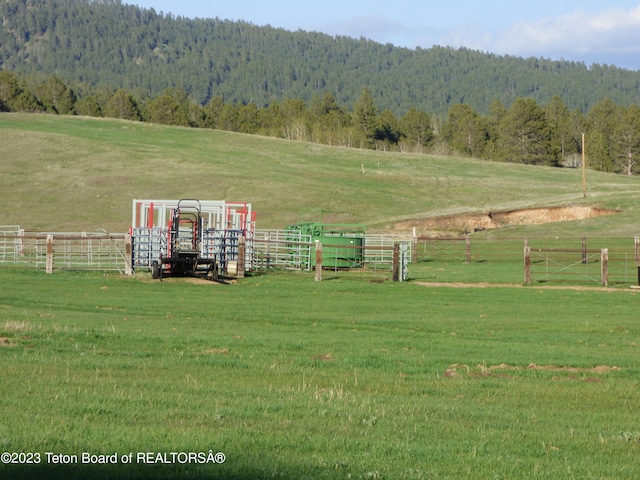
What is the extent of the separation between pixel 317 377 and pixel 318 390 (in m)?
1.12

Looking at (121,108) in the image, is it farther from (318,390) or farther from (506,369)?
(318,390)

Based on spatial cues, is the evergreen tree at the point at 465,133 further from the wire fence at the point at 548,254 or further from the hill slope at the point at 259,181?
the wire fence at the point at 548,254

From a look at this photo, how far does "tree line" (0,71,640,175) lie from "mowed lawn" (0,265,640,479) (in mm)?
108139

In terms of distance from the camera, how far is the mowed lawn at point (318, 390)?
668 cm

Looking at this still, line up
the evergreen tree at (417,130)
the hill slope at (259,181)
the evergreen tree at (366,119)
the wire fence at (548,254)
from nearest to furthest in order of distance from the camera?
the wire fence at (548,254) → the hill slope at (259,181) → the evergreen tree at (366,119) → the evergreen tree at (417,130)

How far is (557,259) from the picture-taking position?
42375 mm

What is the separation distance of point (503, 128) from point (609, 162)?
16310 mm

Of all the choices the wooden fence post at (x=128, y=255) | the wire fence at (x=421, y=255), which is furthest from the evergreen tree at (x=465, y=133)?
the wooden fence post at (x=128, y=255)

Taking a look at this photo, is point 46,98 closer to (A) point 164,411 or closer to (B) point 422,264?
(B) point 422,264

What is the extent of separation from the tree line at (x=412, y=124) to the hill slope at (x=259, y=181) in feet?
79.4

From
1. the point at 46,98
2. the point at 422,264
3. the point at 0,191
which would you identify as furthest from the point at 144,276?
the point at 46,98

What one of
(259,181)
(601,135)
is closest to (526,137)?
(601,135)

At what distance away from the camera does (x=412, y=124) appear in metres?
154

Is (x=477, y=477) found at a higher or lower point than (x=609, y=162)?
lower
